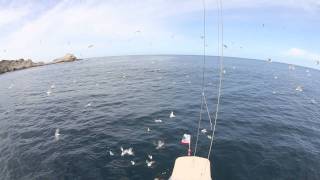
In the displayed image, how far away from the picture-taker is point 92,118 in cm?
4206

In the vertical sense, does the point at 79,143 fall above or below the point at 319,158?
above

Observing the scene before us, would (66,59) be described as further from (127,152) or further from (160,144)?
(127,152)

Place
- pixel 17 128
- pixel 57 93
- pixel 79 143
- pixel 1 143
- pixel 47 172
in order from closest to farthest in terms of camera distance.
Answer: pixel 47 172 < pixel 79 143 < pixel 1 143 < pixel 17 128 < pixel 57 93

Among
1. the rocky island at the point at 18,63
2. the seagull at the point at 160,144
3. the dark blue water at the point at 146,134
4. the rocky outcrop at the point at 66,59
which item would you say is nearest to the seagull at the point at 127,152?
the dark blue water at the point at 146,134

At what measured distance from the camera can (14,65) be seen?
502 feet

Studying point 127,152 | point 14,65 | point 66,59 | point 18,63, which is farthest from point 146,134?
point 66,59

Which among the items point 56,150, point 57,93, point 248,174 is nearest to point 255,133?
point 248,174

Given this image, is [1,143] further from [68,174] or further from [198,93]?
[198,93]

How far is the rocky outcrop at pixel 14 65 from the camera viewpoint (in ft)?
470

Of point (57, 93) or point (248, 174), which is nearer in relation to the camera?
point (248, 174)

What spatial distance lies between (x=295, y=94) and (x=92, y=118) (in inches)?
2071

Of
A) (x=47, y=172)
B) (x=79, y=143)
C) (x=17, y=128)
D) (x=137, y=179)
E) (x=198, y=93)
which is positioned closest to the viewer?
(x=137, y=179)

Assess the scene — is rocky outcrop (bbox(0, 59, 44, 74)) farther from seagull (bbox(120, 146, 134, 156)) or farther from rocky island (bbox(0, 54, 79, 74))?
seagull (bbox(120, 146, 134, 156))

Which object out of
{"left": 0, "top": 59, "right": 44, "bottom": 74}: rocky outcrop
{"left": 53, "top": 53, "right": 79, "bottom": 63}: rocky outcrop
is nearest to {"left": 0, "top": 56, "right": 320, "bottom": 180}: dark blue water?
{"left": 0, "top": 59, "right": 44, "bottom": 74}: rocky outcrop
